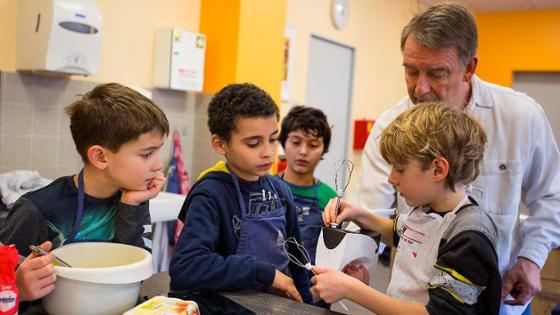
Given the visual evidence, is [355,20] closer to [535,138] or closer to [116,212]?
[535,138]

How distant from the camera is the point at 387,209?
6.12 feet

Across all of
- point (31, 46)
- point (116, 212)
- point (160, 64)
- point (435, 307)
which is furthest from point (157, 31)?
point (435, 307)

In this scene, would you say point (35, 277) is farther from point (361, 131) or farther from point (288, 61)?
point (361, 131)

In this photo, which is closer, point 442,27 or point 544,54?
point 442,27

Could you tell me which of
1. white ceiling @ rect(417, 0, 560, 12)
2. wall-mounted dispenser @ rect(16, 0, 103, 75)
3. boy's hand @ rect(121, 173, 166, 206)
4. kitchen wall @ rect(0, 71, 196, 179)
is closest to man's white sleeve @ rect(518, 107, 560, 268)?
boy's hand @ rect(121, 173, 166, 206)

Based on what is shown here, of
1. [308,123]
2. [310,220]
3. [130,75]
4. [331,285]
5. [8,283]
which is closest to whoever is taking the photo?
[8,283]

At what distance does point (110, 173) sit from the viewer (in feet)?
4.04

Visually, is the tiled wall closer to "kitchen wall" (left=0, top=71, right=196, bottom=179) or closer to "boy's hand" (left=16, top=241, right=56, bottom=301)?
"kitchen wall" (left=0, top=71, right=196, bottom=179)

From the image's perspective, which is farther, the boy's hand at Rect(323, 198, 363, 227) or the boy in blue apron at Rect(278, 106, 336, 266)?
the boy in blue apron at Rect(278, 106, 336, 266)

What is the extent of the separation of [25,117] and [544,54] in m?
6.66

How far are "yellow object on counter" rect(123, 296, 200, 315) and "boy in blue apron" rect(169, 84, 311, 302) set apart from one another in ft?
0.90

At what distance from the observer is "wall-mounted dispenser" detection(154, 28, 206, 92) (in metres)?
3.65

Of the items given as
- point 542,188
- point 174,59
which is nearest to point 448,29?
point 542,188

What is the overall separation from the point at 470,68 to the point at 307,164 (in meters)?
0.89
